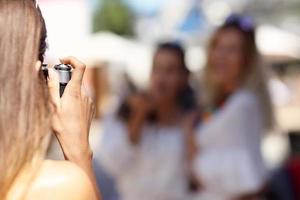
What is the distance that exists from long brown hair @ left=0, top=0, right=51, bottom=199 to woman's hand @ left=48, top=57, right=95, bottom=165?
0.08 metres

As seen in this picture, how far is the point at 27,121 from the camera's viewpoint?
1.82m

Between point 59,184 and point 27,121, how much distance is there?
0.16m

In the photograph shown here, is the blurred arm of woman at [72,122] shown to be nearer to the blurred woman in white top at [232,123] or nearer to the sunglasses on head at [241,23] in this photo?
the blurred woman in white top at [232,123]

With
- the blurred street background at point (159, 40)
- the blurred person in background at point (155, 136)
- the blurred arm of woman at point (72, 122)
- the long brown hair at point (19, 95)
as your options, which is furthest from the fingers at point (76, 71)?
the blurred street background at point (159, 40)

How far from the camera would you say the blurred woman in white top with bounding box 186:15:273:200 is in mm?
4109

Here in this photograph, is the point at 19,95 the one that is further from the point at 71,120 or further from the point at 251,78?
the point at 251,78

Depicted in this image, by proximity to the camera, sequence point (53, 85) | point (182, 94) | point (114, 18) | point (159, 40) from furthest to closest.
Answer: point (114, 18), point (159, 40), point (182, 94), point (53, 85)

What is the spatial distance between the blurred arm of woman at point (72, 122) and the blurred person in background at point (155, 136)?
2411 millimetres

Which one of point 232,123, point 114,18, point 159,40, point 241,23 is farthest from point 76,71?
point 114,18

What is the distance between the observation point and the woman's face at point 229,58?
418 centimetres

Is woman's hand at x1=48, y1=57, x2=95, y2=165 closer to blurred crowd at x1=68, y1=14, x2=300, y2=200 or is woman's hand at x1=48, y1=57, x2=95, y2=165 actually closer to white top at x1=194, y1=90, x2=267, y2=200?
blurred crowd at x1=68, y1=14, x2=300, y2=200

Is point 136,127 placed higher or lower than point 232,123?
lower

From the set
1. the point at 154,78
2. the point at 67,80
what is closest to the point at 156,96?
the point at 154,78

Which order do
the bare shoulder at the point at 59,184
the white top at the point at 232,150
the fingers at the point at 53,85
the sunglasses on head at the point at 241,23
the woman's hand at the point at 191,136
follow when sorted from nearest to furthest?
the bare shoulder at the point at 59,184 → the fingers at the point at 53,85 → the white top at the point at 232,150 → the woman's hand at the point at 191,136 → the sunglasses on head at the point at 241,23
